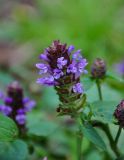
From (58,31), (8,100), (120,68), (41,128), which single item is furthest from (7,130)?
(58,31)

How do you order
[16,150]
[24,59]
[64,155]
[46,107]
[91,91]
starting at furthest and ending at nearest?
[24,59] → [46,107] → [64,155] → [91,91] → [16,150]

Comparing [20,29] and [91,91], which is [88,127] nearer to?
[91,91]

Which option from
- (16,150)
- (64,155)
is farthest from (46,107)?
(16,150)

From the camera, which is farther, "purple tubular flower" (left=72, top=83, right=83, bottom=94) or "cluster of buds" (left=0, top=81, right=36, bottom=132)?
"cluster of buds" (left=0, top=81, right=36, bottom=132)

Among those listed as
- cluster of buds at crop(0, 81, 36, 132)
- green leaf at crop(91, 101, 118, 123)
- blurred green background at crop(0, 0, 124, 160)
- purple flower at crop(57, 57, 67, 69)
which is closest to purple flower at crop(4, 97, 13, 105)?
cluster of buds at crop(0, 81, 36, 132)

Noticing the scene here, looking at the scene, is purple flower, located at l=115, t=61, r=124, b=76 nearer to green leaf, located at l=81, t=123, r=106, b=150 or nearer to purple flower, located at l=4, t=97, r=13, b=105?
purple flower, located at l=4, t=97, r=13, b=105

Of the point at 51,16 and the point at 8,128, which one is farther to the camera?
the point at 51,16

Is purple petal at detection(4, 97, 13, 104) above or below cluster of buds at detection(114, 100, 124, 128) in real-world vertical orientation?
above
